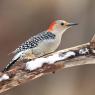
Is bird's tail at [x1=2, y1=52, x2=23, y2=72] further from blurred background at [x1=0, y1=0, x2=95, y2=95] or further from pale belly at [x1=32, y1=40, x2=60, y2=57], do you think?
blurred background at [x1=0, y1=0, x2=95, y2=95]

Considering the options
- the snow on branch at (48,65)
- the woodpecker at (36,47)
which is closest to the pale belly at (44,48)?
the woodpecker at (36,47)

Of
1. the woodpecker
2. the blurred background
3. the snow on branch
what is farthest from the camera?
the blurred background

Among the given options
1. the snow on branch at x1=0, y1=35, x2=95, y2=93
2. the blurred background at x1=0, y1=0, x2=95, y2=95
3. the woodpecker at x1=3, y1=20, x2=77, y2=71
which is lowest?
the snow on branch at x1=0, y1=35, x2=95, y2=93

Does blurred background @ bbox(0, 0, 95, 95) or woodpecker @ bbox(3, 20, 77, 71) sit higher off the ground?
blurred background @ bbox(0, 0, 95, 95)

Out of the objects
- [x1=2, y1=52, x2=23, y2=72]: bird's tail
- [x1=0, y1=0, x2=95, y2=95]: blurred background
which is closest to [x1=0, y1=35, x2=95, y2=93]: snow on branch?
[x1=2, y1=52, x2=23, y2=72]: bird's tail

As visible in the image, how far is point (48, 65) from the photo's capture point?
2.69 metres

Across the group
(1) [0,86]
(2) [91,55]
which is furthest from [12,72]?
(2) [91,55]

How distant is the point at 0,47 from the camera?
502 cm

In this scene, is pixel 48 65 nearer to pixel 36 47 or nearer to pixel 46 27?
pixel 36 47

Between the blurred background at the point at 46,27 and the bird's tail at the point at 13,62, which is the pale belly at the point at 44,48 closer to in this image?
the bird's tail at the point at 13,62

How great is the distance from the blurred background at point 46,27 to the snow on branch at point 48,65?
2.31 m

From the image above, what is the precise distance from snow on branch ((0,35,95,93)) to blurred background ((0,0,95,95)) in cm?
231

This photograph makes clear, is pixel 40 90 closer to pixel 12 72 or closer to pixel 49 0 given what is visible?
pixel 49 0

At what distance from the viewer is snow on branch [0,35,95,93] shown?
267 cm
